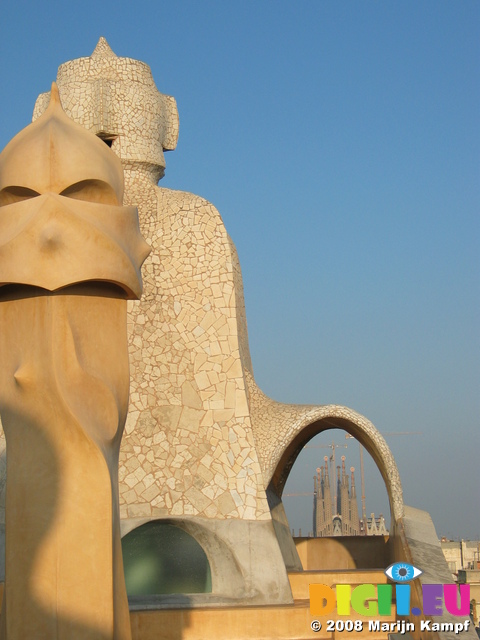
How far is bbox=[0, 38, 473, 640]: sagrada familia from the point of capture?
6.08 meters

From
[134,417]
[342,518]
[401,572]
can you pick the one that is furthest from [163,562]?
[342,518]

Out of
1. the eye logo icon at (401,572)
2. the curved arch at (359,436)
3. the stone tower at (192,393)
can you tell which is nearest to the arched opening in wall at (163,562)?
the stone tower at (192,393)

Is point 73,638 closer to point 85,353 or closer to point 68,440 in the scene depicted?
point 68,440

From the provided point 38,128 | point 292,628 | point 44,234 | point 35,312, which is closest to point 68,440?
point 35,312

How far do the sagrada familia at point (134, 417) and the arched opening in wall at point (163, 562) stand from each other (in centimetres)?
2

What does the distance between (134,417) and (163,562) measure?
1665 mm

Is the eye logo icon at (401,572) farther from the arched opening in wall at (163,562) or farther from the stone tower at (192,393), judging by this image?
the arched opening in wall at (163,562)

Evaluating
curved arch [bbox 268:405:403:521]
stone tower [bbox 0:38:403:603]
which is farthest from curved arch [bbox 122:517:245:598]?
curved arch [bbox 268:405:403:521]

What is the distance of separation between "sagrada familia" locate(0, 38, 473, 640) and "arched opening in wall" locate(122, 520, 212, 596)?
0.02 m

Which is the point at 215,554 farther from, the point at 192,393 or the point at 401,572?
the point at 401,572

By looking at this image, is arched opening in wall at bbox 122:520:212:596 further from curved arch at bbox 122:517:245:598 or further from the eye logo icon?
the eye logo icon

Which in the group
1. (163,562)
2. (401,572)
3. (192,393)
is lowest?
(401,572)

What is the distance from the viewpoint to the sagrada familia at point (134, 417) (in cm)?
608

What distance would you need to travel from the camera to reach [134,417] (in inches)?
427
